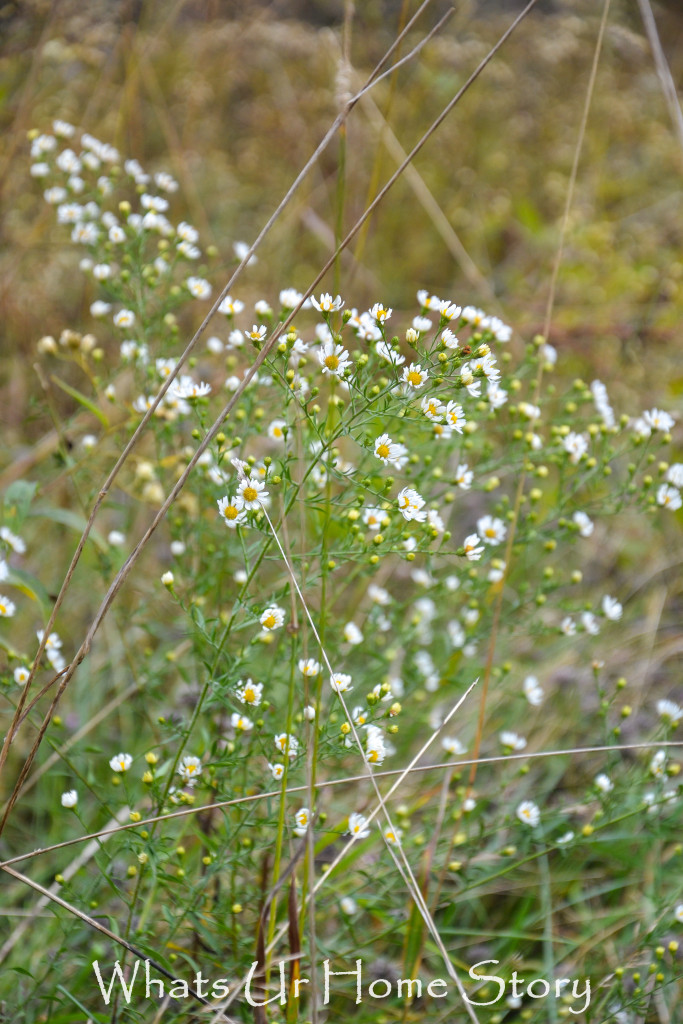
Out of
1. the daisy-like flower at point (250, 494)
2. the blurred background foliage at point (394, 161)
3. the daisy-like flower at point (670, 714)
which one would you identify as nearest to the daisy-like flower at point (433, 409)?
the daisy-like flower at point (250, 494)

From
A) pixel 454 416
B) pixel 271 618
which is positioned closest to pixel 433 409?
pixel 454 416

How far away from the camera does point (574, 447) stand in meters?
1.83

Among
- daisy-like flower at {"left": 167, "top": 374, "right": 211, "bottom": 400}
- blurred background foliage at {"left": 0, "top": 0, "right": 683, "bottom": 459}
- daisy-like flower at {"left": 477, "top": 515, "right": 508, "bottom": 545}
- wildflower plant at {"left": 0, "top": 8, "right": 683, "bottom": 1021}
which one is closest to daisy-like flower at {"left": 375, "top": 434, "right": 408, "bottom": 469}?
wildflower plant at {"left": 0, "top": 8, "right": 683, "bottom": 1021}

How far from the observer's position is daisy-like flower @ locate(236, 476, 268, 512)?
127 cm

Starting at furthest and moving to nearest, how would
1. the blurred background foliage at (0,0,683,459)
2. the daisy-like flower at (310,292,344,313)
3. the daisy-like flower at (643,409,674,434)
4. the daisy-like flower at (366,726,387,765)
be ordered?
the blurred background foliage at (0,0,683,459) → the daisy-like flower at (643,409,674,434) → the daisy-like flower at (366,726,387,765) → the daisy-like flower at (310,292,344,313)

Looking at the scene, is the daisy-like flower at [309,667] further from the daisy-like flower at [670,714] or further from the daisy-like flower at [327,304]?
the daisy-like flower at [670,714]

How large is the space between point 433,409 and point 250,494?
337 mm

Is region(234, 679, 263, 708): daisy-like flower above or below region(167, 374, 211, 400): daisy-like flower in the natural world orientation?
below

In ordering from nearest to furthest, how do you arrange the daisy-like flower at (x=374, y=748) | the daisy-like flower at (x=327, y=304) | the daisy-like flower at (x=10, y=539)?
1. the daisy-like flower at (x=327, y=304)
2. the daisy-like flower at (x=374, y=748)
3. the daisy-like flower at (x=10, y=539)

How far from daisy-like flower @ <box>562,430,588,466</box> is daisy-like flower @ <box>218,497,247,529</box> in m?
0.89

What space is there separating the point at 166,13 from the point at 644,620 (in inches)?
141

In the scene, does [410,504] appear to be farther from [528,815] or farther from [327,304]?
[528,815]

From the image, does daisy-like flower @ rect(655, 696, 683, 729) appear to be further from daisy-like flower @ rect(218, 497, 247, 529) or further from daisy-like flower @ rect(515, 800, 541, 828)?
daisy-like flower @ rect(218, 497, 247, 529)

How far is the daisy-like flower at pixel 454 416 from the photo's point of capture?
1259 mm
